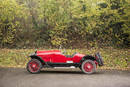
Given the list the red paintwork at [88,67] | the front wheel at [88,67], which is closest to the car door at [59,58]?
the front wheel at [88,67]

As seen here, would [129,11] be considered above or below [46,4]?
below

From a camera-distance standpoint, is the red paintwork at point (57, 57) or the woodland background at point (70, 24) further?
the woodland background at point (70, 24)

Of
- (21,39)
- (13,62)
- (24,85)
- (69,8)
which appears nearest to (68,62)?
(24,85)

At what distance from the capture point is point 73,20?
835 inches

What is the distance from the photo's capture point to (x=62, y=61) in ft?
26.8

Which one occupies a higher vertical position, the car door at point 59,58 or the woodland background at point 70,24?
the woodland background at point 70,24

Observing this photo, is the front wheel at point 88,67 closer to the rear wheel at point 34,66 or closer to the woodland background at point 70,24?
the rear wheel at point 34,66

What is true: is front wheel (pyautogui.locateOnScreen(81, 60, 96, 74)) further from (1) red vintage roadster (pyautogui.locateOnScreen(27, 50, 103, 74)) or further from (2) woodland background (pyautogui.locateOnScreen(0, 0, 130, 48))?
(2) woodland background (pyautogui.locateOnScreen(0, 0, 130, 48))

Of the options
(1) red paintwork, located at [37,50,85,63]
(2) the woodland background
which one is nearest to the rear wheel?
(1) red paintwork, located at [37,50,85,63]

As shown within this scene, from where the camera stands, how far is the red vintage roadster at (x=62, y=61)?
8156 millimetres

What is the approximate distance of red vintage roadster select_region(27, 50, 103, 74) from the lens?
8.16m

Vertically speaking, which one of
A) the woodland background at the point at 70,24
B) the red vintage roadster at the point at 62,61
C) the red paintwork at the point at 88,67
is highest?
the woodland background at the point at 70,24

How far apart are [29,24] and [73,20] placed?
5.52m

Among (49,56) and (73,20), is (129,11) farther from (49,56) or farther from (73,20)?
(49,56)
